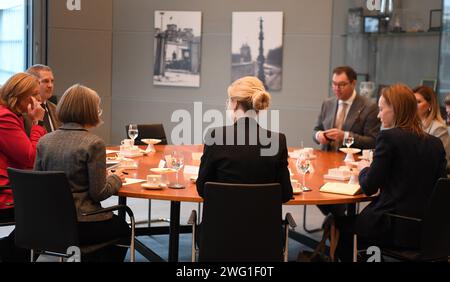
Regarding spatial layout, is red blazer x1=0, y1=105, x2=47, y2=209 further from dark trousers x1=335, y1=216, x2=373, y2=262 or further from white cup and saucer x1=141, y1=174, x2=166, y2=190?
dark trousers x1=335, y1=216, x2=373, y2=262

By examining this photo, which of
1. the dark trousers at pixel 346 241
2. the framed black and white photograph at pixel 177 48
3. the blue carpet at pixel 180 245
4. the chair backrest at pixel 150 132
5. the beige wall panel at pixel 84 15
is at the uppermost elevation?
the beige wall panel at pixel 84 15

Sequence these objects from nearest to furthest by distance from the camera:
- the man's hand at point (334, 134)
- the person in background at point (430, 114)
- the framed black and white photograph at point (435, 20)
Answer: the person in background at point (430, 114)
the man's hand at point (334, 134)
the framed black and white photograph at point (435, 20)

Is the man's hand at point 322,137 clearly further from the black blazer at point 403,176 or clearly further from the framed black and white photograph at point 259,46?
the framed black and white photograph at point 259,46

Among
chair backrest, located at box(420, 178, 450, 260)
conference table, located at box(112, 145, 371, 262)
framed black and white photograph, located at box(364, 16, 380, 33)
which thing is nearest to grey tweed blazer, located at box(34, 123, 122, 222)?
conference table, located at box(112, 145, 371, 262)

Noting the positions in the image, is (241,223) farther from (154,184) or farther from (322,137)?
(322,137)

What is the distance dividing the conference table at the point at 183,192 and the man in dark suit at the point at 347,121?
0.59ft

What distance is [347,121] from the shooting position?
626 centimetres

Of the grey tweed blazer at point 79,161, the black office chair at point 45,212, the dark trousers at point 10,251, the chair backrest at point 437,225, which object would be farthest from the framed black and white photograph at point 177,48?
the chair backrest at point 437,225

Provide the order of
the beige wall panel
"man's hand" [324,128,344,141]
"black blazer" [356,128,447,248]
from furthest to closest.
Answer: the beige wall panel < "man's hand" [324,128,344,141] < "black blazer" [356,128,447,248]

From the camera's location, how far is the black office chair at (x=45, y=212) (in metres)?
3.78

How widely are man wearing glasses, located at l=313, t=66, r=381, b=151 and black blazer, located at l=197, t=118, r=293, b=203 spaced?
230 centimetres

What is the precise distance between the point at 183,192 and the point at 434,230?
5.00 feet

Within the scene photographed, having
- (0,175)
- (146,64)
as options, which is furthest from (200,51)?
(0,175)

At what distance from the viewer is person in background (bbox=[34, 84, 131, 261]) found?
3.97 meters
